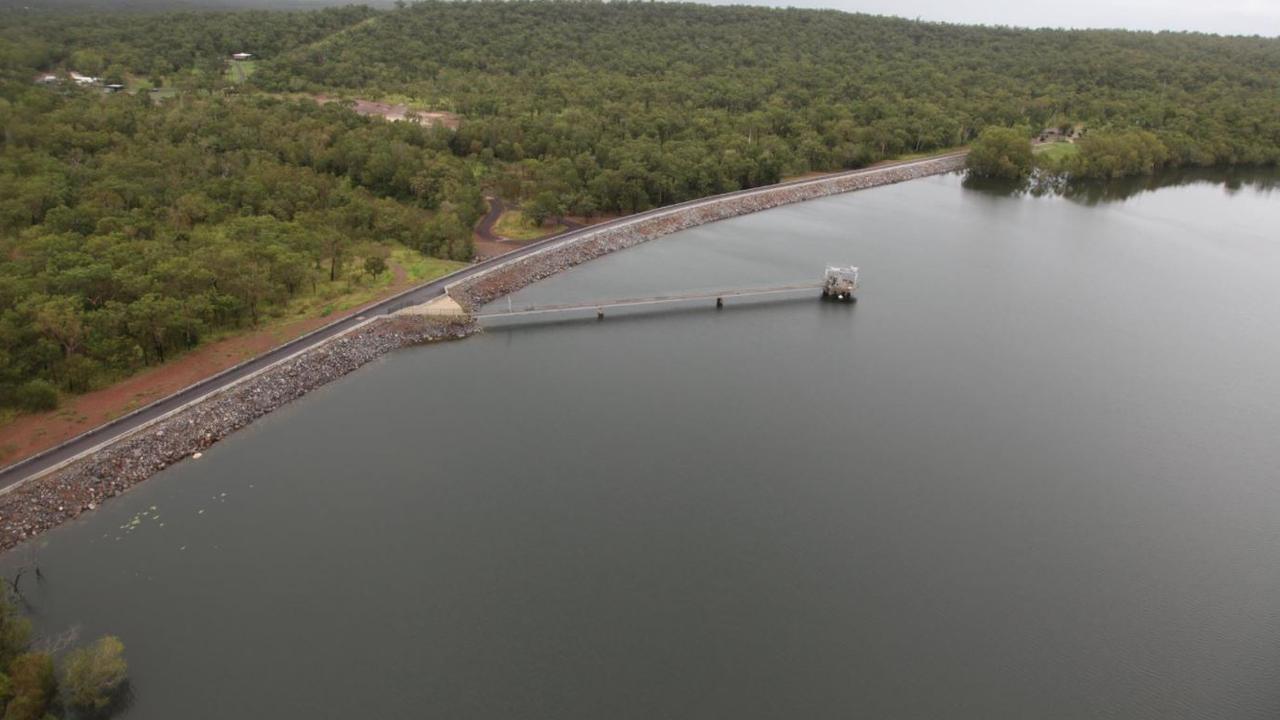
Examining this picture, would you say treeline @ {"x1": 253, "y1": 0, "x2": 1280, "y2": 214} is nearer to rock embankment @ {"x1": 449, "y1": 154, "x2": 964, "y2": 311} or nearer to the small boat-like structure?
rock embankment @ {"x1": 449, "y1": 154, "x2": 964, "y2": 311}

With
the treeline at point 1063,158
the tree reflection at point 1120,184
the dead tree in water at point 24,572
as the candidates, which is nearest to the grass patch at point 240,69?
the dead tree in water at point 24,572

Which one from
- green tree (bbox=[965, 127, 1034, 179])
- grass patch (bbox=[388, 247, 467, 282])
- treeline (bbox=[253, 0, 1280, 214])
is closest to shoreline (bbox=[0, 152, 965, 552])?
grass patch (bbox=[388, 247, 467, 282])

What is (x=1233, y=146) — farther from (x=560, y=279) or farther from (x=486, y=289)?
(x=486, y=289)

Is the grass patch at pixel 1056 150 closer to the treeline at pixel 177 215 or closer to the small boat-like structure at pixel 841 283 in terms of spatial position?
the small boat-like structure at pixel 841 283

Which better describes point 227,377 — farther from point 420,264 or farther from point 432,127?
point 432,127

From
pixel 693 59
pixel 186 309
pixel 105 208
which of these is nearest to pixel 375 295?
pixel 186 309

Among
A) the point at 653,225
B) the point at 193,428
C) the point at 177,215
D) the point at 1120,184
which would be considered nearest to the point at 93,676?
the point at 193,428
